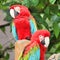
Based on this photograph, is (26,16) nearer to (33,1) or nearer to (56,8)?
(33,1)

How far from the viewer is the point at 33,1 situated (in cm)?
113

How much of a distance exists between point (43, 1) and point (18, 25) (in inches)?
8.7

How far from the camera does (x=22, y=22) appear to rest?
3.41ft

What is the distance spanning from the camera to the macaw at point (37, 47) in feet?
2.81

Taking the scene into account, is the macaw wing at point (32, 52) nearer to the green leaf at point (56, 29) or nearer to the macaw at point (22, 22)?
the macaw at point (22, 22)

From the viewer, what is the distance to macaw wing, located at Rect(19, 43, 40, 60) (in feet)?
2.84

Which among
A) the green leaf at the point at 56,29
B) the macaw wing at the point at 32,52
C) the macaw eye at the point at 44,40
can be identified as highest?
the green leaf at the point at 56,29

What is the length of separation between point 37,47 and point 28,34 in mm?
Answer: 188

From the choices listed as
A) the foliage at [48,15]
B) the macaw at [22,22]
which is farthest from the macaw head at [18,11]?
the foliage at [48,15]

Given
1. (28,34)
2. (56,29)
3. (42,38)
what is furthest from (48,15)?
(42,38)

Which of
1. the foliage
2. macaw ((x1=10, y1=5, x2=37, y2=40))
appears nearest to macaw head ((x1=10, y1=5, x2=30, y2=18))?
macaw ((x1=10, y1=5, x2=37, y2=40))

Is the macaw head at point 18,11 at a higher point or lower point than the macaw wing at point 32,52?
higher

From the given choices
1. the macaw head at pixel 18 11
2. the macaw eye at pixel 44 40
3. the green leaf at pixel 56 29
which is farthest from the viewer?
the green leaf at pixel 56 29

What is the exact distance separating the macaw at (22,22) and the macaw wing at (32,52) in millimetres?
152
